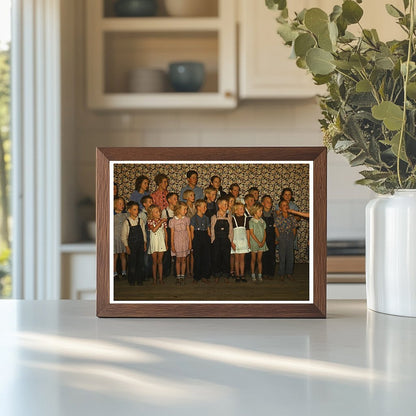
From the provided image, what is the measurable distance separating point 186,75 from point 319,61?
2.15 meters

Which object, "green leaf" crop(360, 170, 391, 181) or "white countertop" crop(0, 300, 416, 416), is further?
"green leaf" crop(360, 170, 391, 181)

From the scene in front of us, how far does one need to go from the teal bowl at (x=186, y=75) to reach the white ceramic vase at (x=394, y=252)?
2.11m

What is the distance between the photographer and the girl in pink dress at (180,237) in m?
0.78

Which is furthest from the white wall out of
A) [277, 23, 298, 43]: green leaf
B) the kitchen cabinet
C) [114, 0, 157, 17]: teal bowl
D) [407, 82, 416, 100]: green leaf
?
[407, 82, 416, 100]: green leaf

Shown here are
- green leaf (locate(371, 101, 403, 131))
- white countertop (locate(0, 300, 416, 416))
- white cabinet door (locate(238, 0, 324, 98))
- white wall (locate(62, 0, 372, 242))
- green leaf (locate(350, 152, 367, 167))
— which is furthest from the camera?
white wall (locate(62, 0, 372, 242))

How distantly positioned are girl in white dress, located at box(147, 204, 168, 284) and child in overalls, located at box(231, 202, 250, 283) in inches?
3.6

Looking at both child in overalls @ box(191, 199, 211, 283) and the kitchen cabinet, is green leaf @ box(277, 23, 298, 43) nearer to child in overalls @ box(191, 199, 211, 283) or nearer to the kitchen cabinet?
child in overalls @ box(191, 199, 211, 283)

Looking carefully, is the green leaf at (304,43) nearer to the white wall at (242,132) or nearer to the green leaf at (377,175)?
the green leaf at (377,175)

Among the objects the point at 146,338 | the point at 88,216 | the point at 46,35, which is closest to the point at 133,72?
the point at 46,35

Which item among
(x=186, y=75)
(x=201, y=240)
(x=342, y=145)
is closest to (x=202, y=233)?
(x=201, y=240)

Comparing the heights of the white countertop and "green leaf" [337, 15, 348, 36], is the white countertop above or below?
below

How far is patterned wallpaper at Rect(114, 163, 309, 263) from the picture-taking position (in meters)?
0.79

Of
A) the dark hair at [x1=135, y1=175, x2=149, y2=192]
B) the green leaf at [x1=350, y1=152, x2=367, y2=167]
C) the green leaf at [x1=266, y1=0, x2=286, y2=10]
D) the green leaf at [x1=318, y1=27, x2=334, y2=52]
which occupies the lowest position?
the dark hair at [x1=135, y1=175, x2=149, y2=192]

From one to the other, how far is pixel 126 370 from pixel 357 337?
29 cm
